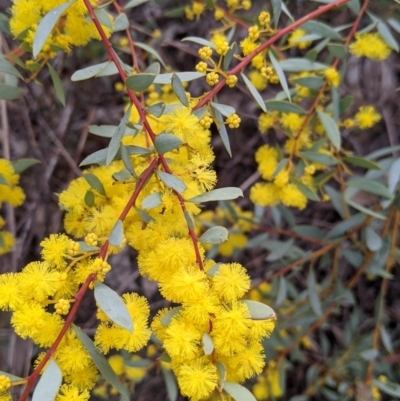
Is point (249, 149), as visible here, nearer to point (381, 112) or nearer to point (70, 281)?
point (381, 112)

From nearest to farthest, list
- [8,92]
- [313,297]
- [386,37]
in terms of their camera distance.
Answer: [8,92]
[386,37]
[313,297]

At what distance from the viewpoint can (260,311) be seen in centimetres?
99

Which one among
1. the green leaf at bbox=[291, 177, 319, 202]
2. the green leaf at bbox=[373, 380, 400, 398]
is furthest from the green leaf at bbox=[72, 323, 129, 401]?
the green leaf at bbox=[373, 380, 400, 398]

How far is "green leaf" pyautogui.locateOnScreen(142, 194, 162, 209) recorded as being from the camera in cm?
98

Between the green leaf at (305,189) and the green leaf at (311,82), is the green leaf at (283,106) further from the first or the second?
the green leaf at (305,189)

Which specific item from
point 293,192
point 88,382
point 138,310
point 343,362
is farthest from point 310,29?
point 343,362

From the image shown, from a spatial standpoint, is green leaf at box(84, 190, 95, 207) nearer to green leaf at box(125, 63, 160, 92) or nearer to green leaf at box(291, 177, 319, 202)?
green leaf at box(125, 63, 160, 92)

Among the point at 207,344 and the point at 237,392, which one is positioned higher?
the point at 207,344

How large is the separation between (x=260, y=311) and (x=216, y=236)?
18 centimetres

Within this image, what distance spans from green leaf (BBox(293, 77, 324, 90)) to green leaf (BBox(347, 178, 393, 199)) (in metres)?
0.35

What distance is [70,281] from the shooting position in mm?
1022

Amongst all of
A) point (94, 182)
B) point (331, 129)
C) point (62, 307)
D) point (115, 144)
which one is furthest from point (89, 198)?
point (331, 129)

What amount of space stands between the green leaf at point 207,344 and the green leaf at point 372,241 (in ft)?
2.96

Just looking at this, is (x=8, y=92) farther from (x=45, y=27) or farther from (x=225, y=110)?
(x=225, y=110)
